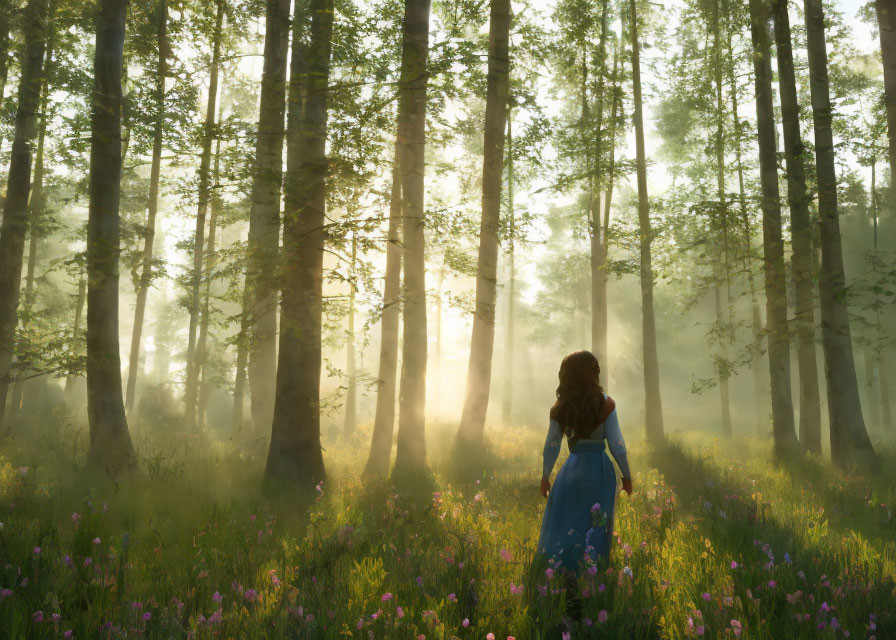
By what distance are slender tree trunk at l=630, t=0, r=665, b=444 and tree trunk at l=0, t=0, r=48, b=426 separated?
546 inches

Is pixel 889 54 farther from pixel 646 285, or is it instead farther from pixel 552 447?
pixel 552 447

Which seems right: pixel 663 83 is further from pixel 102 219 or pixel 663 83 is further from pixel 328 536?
pixel 328 536

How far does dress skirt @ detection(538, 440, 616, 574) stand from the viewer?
14.8ft

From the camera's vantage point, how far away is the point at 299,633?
3072mm

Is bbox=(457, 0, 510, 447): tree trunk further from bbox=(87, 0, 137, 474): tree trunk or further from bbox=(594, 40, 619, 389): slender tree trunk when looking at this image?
bbox=(87, 0, 137, 474): tree trunk

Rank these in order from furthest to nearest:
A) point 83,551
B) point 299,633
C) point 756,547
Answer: point 756,547
point 83,551
point 299,633

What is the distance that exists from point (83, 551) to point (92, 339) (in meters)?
4.94

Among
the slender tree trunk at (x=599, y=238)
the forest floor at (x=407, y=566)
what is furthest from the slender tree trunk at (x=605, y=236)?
the forest floor at (x=407, y=566)

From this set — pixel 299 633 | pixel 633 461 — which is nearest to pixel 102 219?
pixel 299 633

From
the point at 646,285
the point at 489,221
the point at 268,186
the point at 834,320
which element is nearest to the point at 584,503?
the point at 268,186

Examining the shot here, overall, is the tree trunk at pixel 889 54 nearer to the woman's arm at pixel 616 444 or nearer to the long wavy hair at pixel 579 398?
the long wavy hair at pixel 579 398

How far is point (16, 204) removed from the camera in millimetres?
10945

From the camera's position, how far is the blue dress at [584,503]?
177 inches

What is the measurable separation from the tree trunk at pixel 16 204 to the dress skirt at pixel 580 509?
437 inches
